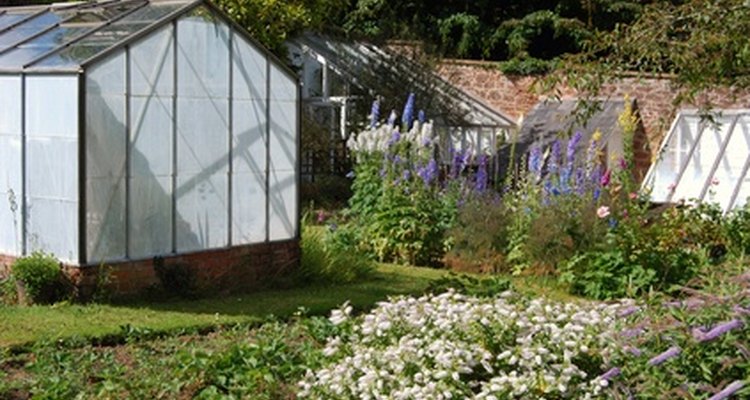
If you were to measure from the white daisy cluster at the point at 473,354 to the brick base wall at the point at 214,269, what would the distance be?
4.20m

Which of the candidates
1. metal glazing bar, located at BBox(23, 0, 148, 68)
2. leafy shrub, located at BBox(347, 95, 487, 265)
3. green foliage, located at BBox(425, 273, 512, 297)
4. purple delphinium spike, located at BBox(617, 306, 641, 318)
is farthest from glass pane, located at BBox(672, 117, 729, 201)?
purple delphinium spike, located at BBox(617, 306, 641, 318)

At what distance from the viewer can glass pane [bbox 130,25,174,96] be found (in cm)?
1185

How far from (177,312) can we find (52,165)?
1865mm

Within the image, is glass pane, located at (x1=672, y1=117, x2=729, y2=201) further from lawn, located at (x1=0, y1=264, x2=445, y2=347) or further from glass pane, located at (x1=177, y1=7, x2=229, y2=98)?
glass pane, located at (x1=177, y1=7, x2=229, y2=98)

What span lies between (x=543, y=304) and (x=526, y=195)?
23.4 ft

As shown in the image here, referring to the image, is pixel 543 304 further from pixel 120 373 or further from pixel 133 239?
pixel 133 239

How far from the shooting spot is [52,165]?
38.2 ft

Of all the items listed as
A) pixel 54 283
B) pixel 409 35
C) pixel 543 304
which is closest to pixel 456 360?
pixel 543 304

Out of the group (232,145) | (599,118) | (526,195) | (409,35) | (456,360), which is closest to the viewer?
(456,360)

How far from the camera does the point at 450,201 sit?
15305 millimetres

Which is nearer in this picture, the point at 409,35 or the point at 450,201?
the point at 450,201

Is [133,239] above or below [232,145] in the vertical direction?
below

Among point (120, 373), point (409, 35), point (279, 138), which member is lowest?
point (120, 373)

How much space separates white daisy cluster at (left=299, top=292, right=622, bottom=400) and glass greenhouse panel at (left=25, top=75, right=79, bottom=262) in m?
4.44
